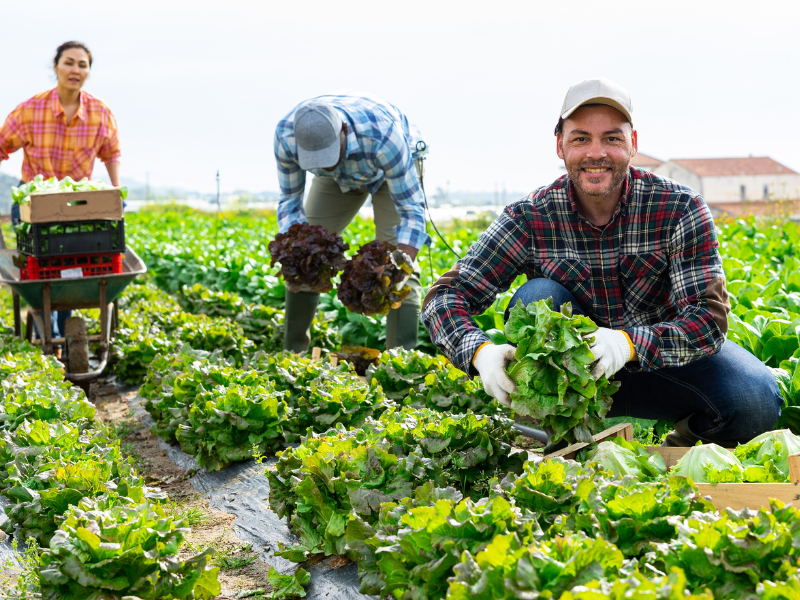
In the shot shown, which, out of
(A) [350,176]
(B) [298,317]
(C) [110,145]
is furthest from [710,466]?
(C) [110,145]

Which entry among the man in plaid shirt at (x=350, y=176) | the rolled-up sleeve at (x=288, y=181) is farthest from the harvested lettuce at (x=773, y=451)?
the rolled-up sleeve at (x=288, y=181)

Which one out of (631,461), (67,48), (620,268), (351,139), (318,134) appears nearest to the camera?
(631,461)

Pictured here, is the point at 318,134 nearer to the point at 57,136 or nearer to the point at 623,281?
the point at 623,281

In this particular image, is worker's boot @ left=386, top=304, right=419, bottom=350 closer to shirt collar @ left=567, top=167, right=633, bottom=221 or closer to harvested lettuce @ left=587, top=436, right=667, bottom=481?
shirt collar @ left=567, top=167, right=633, bottom=221

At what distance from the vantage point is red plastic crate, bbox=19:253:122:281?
5523mm

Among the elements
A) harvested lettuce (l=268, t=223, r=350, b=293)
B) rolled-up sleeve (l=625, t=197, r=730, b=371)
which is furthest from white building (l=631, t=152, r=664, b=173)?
rolled-up sleeve (l=625, t=197, r=730, b=371)

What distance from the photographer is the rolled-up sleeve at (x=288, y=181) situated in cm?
527

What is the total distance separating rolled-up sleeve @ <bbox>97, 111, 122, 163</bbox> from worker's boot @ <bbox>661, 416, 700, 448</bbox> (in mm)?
5418

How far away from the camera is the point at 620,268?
3.44 metres

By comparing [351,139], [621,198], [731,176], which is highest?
[731,176]

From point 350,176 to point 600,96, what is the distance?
2578mm

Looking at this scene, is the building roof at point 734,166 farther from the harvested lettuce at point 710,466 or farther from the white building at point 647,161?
the harvested lettuce at point 710,466

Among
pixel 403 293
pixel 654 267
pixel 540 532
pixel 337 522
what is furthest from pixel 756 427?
pixel 403 293

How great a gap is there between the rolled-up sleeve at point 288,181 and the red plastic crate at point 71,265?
138 cm
